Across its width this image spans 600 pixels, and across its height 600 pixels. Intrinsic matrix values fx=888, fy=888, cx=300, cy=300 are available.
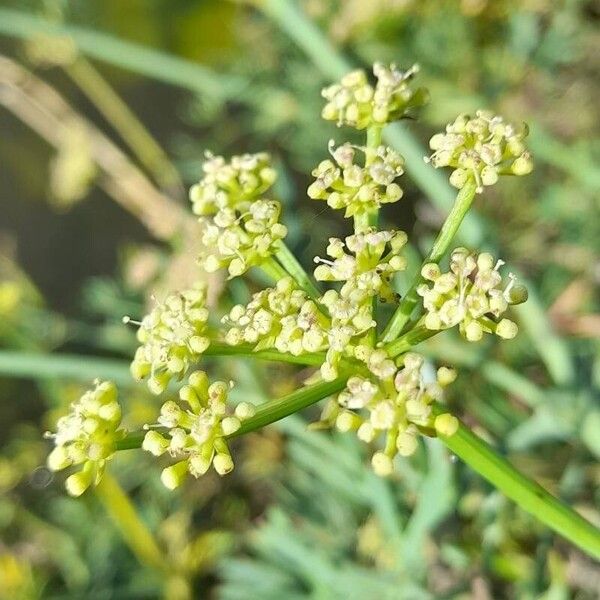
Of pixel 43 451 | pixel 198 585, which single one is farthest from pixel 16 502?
pixel 198 585

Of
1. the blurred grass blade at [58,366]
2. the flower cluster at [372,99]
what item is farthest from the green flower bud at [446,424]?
the blurred grass blade at [58,366]

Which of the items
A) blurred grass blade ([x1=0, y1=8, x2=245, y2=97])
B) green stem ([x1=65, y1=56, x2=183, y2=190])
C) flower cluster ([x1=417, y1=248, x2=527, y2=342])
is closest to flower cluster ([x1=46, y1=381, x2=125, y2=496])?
flower cluster ([x1=417, y1=248, x2=527, y2=342])

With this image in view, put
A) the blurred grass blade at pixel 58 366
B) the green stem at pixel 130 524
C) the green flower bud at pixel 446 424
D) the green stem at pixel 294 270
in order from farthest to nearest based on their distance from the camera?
the green stem at pixel 130 524
the blurred grass blade at pixel 58 366
the green stem at pixel 294 270
the green flower bud at pixel 446 424

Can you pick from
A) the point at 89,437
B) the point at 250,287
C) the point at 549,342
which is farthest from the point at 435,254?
the point at 250,287

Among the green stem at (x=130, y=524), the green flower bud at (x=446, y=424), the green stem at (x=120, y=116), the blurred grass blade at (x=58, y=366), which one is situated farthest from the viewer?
the green stem at (x=120, y=116)

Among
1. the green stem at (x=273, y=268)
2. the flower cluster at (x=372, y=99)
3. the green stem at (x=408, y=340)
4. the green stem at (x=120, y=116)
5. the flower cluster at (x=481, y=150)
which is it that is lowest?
the green stem at (x=408, y=340)

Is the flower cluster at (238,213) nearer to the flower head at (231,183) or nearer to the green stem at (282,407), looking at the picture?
the flower head at (231,183)

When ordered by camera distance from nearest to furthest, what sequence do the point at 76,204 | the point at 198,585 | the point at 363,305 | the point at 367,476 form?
the point at 363,305, the point at 367,476, the point at 198,585, the point at 76,204

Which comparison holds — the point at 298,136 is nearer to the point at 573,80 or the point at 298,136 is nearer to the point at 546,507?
the point at 573,80

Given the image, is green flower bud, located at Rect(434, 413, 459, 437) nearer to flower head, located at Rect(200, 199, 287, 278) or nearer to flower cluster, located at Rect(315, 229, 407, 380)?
flower cluster, located at Rect(315, 229, 407, 380)
